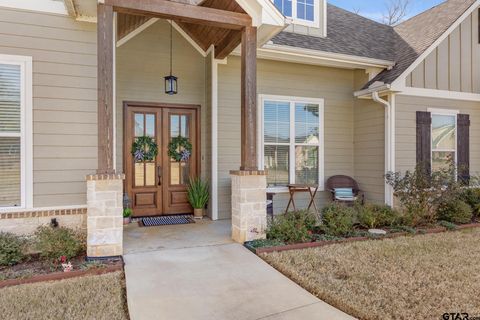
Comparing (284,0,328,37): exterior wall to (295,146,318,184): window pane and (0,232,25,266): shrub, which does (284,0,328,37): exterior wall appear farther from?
(0,232,25,266): shrub

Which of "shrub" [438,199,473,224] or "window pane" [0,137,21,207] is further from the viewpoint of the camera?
"shrub" [438,199,473,224]

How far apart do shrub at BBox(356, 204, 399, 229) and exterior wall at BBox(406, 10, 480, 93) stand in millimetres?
2737

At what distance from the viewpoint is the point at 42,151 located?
14.1ft

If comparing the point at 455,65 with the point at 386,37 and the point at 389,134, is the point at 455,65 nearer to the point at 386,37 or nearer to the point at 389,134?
the point at 386,37

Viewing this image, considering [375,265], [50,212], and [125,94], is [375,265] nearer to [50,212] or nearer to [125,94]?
[50,212]

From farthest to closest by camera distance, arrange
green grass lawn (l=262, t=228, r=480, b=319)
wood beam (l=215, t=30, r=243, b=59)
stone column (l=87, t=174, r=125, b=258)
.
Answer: wood beam (l=215, t=30, r=243, b=59)
stone column (l=87, t=174, r=125, b=258)
green grass lawn (l=262, t=228, r=480, b=319)

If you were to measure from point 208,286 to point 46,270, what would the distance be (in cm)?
188

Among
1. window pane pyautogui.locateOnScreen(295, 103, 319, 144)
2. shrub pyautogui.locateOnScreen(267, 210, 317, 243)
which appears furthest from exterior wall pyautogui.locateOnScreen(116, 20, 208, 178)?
shrub pyautogui.locateOnScreen(267, 210, 317, 243)

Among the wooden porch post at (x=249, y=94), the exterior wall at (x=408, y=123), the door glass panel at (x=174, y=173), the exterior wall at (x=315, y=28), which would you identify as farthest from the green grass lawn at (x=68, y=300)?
the exterior wall at (x=315, y=28)

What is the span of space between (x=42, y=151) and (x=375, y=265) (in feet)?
14.9

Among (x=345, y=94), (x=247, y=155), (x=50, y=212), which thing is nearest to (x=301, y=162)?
(x=345, y=94)

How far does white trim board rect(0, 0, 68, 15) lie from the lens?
13.7 ft

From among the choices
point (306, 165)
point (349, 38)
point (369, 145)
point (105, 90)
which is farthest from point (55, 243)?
point (349, 38)

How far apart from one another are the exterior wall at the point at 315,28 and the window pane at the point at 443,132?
313cm
